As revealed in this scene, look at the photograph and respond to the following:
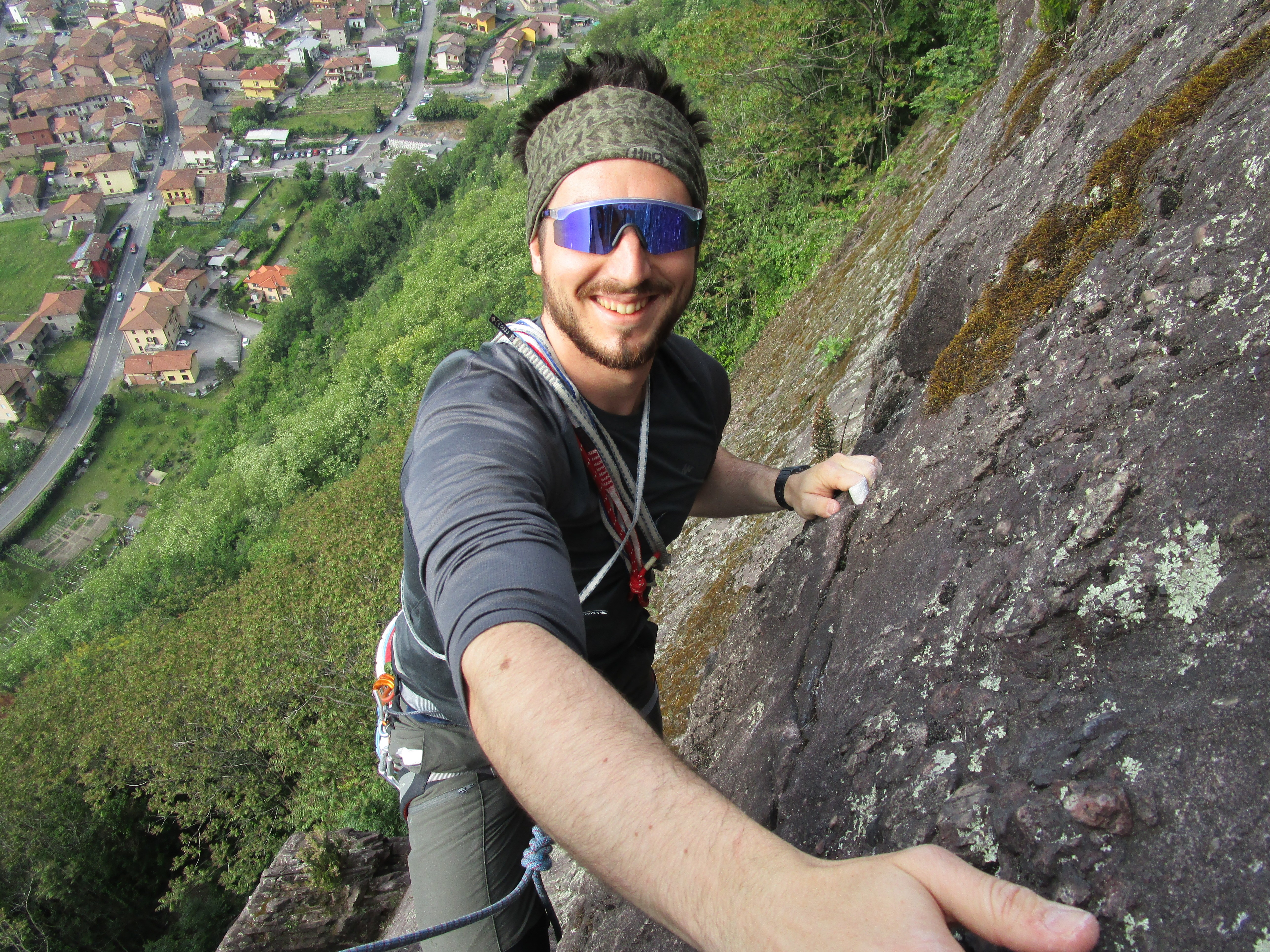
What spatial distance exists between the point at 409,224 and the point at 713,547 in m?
53.2

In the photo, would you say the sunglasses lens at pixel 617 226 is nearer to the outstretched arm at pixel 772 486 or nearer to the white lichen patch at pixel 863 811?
the outstretched arm at pixel 772 486

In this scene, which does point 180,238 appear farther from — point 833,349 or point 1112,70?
point 1112,70

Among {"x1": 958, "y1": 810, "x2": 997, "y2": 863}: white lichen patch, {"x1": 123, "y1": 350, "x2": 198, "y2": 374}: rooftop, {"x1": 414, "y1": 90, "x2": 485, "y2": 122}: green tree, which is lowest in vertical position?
{"x1": 123, "y1": 350, "x2": 198, "y2": 374}: rooftop

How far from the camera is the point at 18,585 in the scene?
3984cm

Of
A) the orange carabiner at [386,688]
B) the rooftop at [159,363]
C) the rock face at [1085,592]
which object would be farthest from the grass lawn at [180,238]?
the rock face at [1085,592]

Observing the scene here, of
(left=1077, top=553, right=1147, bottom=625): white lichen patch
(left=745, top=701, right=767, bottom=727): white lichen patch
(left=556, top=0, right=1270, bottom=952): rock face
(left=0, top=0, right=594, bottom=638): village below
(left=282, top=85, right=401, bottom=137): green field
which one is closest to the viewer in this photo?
(left=556, top=0, right=1270, bottom=952): rock face

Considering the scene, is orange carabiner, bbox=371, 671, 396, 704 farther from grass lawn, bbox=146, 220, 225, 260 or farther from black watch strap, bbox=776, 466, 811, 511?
grass lawn, bbox=146, 220, 225, 260

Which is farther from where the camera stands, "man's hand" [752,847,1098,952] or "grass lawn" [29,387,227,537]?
"grass lawn" [29,387,227,537]

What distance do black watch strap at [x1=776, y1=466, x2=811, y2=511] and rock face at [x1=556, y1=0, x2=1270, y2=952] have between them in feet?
0.66

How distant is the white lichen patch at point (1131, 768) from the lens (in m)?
1.31

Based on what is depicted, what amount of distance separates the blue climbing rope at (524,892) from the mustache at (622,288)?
176 cm

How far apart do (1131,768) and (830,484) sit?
1.63 m

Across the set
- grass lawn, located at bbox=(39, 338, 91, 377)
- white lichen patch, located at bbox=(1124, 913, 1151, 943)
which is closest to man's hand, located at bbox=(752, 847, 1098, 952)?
white lichen patch, located at bbox=(1124, 913, 1151, 943)

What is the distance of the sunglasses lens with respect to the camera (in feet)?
7.08
